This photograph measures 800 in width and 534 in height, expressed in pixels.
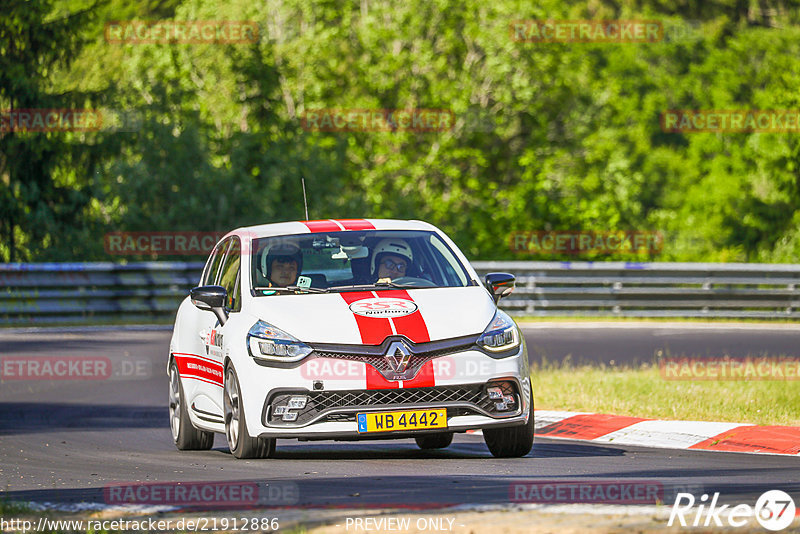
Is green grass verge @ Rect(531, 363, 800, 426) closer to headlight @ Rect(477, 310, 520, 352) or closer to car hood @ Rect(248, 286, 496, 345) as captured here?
headlight @ Rect(477, 310, 520, 352)

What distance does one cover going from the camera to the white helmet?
10.7m

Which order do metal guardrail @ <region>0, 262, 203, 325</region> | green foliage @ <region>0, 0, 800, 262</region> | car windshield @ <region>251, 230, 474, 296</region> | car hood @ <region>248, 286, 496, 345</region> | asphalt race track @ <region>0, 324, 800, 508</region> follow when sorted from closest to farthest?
asphalt race track @ <region>0, 324, 800, 508</region> → car hood @ <region>248, 286, 496, 345</region> → car windshield @ <region>251, 230, 474, 296</region> → metal guardrail @ <region>0, 262, 203, 325</region> → green foliage @ <region>0, 0, 800, 262</region>

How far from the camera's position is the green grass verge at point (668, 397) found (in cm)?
1247

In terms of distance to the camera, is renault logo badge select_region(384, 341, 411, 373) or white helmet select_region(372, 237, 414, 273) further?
white helmet select_region(372, 237, 414, 273)

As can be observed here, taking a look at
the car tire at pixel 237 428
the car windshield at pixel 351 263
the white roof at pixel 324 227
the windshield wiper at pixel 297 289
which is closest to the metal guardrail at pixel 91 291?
the white roof at pixel 324 227

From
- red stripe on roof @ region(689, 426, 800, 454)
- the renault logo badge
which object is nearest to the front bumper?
the renault logo badge

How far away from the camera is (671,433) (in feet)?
37.8

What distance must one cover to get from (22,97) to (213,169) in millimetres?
4517

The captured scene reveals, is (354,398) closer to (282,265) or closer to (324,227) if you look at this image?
(282,265)

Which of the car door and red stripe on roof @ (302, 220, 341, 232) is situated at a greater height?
red stripe on roof @ (302, 220, 341, 232)

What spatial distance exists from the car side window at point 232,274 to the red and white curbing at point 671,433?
9.76 feet

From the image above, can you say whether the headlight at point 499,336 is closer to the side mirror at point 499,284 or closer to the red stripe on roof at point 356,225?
the side mirror at point 499,284

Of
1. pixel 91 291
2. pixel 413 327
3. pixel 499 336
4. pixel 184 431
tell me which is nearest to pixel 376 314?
pixel 413 327

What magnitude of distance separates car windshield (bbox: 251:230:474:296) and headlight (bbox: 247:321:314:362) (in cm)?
61
